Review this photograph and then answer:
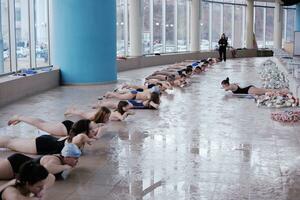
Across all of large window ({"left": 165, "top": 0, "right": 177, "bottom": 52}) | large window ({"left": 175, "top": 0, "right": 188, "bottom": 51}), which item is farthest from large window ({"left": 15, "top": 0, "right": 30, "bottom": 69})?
large window ({"left": 175, "top": 0, "right": 188, "bottom": 51})

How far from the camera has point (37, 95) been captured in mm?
13906

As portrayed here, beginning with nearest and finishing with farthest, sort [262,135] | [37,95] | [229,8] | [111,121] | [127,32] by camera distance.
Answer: [262,135], [111,121], [37,95], [127,32], [229,8]

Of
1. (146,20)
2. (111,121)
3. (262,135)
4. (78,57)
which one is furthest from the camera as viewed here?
(146,20)

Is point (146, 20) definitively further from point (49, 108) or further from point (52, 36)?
point (49, 108)

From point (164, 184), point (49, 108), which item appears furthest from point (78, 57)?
point (164, 184)

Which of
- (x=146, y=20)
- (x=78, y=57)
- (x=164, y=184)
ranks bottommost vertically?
(x=164, y=184)

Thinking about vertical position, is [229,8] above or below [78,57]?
above

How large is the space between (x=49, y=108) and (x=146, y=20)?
59.9 feet

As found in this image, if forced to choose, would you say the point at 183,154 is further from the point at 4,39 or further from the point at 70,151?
the point at 4,39

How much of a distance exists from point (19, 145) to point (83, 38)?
9.58 metres

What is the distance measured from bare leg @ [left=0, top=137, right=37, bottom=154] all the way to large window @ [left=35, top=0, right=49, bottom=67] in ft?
34.9

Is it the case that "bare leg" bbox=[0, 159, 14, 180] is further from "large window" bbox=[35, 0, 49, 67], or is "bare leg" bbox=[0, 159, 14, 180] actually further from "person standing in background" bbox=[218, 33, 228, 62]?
"person standing in background" bbox=[218, 33, 228, 62]

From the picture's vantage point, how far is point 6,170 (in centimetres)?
554

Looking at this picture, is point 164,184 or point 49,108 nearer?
point 164,184
